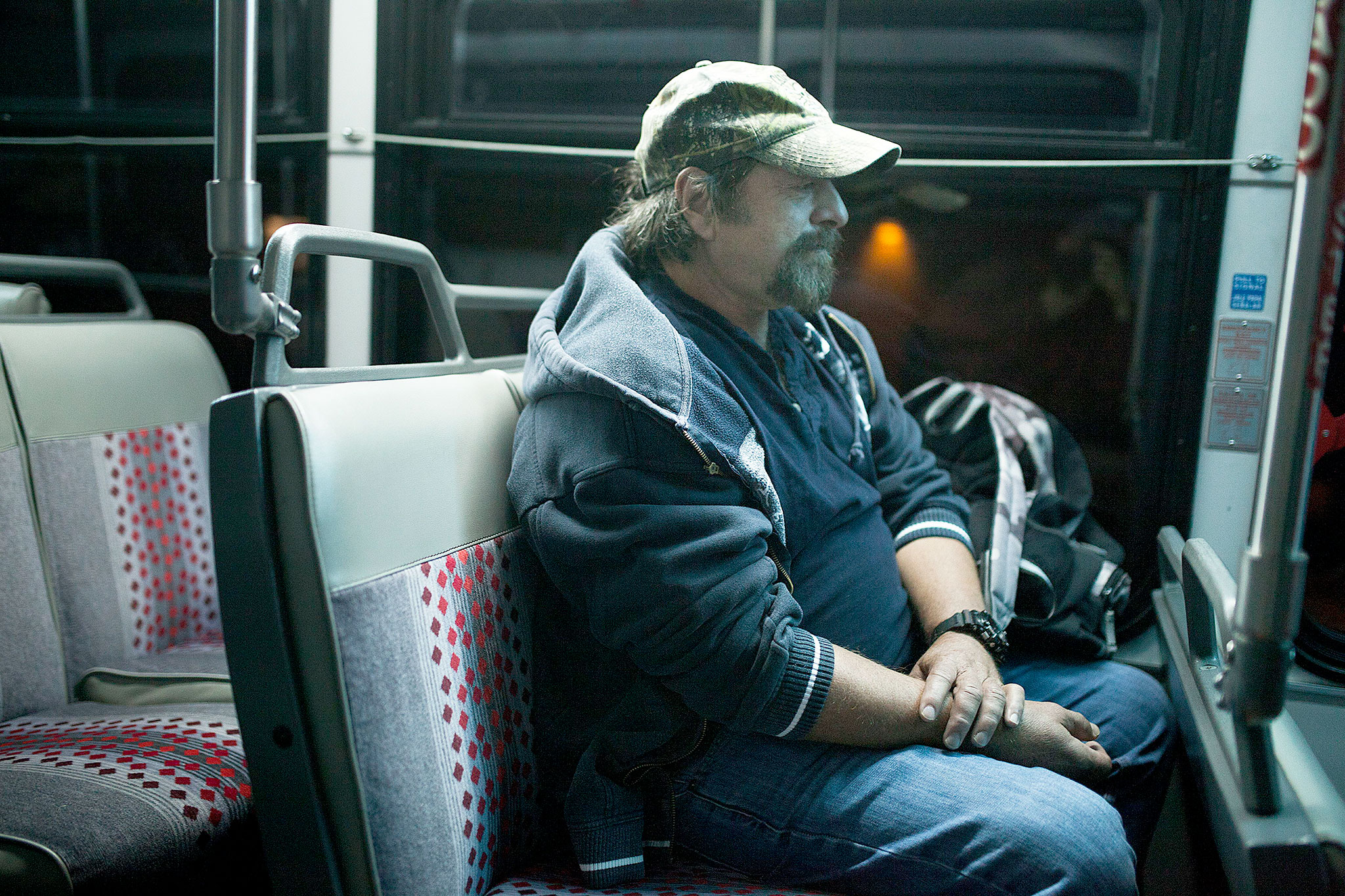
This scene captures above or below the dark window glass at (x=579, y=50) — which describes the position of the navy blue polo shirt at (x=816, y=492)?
below

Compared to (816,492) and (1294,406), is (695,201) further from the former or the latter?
(1294,406)

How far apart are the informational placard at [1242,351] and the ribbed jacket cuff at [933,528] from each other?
0.75 metres

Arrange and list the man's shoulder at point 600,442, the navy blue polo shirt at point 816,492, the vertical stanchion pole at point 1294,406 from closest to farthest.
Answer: the vertical stanchion pole at point 1294,406, the man's shoulder at point 600,442, the navy blue polo shirt at point 816,492

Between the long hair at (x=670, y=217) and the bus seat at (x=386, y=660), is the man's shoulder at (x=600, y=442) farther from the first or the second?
the long hair at (x=670, y=217)

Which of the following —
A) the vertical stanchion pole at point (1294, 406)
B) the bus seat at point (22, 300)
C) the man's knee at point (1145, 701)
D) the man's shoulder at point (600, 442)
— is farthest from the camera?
the bus seat at point (22, 300)

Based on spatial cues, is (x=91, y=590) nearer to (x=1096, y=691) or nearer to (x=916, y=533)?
(x=916, y=533)

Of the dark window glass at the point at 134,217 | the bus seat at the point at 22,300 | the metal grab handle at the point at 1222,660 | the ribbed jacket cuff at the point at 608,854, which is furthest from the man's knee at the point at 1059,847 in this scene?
the bus seat at the point at 22,300

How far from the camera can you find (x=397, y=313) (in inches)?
105

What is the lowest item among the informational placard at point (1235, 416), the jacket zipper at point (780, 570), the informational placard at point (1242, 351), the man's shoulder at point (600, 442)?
the jacket zipper at point (780, 570)

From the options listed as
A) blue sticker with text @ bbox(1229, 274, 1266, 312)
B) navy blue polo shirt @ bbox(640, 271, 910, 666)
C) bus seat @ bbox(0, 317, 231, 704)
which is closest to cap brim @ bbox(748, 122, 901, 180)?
navy blue polo shirt @ bbox(640, 271, 910, 666)

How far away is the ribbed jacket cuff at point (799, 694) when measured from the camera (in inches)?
53.5

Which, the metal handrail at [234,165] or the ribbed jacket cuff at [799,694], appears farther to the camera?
the ribbed jacket cuff at [799,694]

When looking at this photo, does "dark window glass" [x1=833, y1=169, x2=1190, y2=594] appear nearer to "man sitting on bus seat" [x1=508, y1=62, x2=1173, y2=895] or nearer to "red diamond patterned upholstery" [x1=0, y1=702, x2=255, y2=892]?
"man sitting on bus seat" [x1=508, y1=62, x2=1173, y2=895]

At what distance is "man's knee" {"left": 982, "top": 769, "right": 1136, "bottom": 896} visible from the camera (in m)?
1.24
